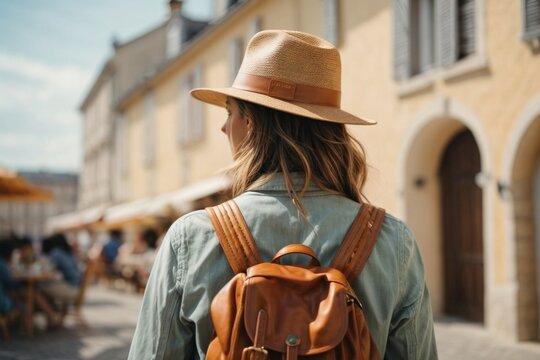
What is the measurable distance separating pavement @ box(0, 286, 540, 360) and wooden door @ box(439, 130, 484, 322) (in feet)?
1.34

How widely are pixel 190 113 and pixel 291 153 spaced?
1667 cm

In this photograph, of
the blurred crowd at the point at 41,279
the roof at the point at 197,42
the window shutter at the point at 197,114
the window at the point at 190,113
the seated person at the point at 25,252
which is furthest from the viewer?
the window at the point at 190,113

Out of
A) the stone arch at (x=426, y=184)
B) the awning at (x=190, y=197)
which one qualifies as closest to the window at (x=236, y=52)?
the awning at (x=190, y=197)

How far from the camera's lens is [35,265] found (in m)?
8.49

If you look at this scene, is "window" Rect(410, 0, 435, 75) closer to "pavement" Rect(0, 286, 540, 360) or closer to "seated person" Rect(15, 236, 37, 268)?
"pavement" Rect(0, 286, 540, 360)

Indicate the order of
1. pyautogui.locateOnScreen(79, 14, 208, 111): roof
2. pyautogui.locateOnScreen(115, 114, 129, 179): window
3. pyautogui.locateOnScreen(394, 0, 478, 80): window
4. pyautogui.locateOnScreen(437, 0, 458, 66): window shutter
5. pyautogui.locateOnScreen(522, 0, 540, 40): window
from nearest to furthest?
pyautogui.locateOnScreen(522, 0, 540, 40): window, pyautogui.locateOnScreen(437, 0, 458, 66): window shutter, pyautogui.locateOnScreen(394, 0, 478, 80): window, pyautogui.locateOnScreen(115, 114, 129, 179): window, pyautogui.locateOnScreen(79, 14, 208, 111): roof

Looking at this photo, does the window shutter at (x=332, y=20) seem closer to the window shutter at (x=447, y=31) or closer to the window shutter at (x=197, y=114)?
the window shutter at (x=447, y=31)

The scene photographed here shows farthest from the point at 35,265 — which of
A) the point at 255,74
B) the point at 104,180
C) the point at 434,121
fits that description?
the point at 104,180

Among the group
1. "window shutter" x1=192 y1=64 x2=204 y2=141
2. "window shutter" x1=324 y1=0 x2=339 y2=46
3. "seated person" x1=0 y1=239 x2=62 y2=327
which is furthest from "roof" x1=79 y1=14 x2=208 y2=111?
"seated person" x1=0 y1=239 x2=62 y2=327

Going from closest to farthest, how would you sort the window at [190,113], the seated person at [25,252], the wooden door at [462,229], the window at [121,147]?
1. the wooden door at [462,229]
2. the seated person at [25,252]
3. the window at [190,113]
4. the window at [121,147]

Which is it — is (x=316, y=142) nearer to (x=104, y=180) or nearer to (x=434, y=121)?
(x=434, y=121)

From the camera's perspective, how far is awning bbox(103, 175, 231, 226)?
12422 millimetres

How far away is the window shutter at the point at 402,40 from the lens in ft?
28.8

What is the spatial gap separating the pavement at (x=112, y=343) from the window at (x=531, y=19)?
354cm
